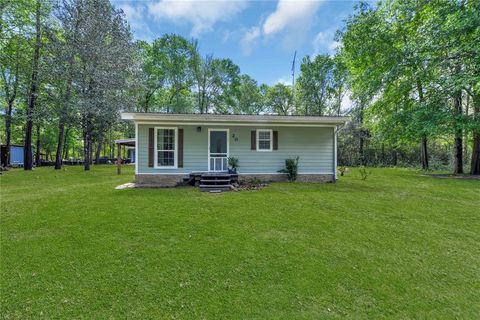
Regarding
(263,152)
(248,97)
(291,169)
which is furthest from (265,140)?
(248,97)

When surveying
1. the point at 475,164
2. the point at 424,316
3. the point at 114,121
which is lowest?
the point at 424,316

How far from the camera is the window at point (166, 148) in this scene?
29.8 ft

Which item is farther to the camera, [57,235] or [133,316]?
[57,235]

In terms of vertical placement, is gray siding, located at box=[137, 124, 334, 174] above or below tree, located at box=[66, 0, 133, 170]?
below

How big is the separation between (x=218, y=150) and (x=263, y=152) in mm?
1827

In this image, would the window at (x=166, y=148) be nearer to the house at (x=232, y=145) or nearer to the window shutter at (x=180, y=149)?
the house at (x=232, y=145)

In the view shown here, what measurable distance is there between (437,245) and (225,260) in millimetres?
3461

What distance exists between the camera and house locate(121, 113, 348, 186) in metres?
8.96

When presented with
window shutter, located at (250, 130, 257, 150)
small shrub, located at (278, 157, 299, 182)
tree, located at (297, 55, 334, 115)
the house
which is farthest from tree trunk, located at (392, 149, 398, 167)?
window shutter, located at (250, 130, 257, 150)

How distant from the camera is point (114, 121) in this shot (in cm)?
1562

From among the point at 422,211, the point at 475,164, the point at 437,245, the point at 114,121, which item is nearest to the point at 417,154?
the point at 475,164

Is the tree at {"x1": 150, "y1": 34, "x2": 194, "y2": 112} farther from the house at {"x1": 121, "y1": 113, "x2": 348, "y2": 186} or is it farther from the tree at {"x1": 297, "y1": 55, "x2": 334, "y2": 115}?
the house at {"x1": 121, "y1": 113, "x2": 348, "y2": 186}

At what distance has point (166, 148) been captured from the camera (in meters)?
9.16

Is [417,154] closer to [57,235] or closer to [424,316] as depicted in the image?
[424,316]
